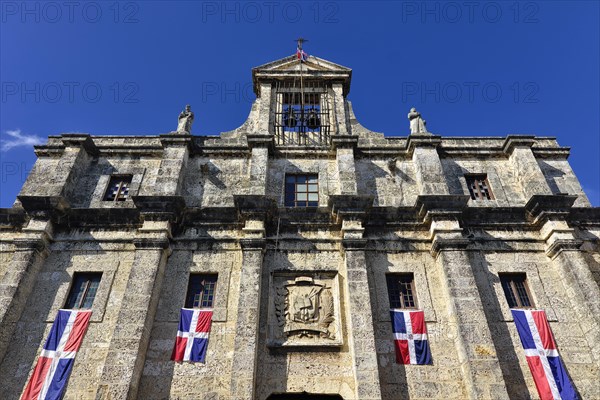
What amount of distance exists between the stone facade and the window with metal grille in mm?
368

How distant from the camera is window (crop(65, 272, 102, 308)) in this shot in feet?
47.4

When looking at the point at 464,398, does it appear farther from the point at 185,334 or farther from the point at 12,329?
the point at 12,329

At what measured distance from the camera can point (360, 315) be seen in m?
13.4

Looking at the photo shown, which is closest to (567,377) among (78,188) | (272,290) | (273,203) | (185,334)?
(272,290)

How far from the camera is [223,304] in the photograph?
14203 mm

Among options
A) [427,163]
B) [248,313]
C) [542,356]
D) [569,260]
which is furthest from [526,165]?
[248,313]

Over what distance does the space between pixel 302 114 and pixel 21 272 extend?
43.2 feet

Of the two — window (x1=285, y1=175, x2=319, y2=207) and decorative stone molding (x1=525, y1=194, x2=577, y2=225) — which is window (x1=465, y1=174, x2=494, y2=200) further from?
window (x1=285, y1=175, x2=319, y2=207)

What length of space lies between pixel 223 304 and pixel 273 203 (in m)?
4.10

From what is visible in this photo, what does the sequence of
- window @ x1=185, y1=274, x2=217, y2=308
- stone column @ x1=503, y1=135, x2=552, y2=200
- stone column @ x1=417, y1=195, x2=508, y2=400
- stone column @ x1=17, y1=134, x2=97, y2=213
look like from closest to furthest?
stone column @ x1=417, y1=195, x2=508, y2=400 → window @ x1=185, y1=274, x2=217, y2=308 → stone column @ x1=17, y1=134, x2=97, y2=213 → stone column @ x1=503, y1=135, x2=552, y2=200

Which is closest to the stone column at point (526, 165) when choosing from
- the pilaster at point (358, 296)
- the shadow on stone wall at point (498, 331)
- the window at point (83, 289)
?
the shadow on stone wall at point (498, 331)

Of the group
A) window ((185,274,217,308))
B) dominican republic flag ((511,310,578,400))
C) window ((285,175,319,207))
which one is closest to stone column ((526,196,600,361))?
dominican republic flag ((511,310,578,400))

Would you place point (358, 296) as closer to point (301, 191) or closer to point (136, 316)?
point (301, 191)

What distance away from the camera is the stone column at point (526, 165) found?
1656 centimetres
